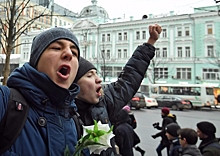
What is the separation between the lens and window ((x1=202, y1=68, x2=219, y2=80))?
2531 centimetres

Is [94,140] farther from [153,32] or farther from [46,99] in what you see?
[153,32]

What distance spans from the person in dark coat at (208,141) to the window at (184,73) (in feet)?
82.2

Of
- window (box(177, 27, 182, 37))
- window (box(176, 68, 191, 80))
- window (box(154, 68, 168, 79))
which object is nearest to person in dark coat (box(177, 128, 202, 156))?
window (box(176, 68, 191, 80))

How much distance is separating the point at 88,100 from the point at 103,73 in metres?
28.8

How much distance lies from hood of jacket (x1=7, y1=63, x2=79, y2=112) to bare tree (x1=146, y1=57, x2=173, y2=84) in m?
27.2

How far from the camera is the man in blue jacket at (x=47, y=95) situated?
0.91 m

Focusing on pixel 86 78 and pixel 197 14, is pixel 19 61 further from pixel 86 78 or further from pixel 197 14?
pixel 86 78

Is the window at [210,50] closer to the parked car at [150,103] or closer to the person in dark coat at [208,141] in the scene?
the parked car at [150,103]

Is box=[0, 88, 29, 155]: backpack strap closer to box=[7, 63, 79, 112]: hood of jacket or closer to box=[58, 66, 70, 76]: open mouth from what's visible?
box=[7, 63, 79, 112]: hood of jacket

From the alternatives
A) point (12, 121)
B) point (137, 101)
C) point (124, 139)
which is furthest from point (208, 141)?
point (137, 101)

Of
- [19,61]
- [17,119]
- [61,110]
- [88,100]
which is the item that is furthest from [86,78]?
[19,61]

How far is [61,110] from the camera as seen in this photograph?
1069mm

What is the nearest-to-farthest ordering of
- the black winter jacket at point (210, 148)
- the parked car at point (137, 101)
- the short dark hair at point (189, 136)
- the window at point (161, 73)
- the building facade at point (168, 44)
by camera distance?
the black winter jacket at point (210, 148) < the short dark hair at point (189, 136) < the parked car at point (137, 101) < the building facade at point (168, 44) < the window at point (161, 73)

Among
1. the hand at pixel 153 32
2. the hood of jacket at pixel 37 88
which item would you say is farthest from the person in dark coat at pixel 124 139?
the hood of jacket at pixel 37 88
